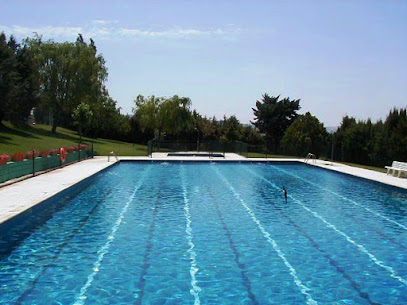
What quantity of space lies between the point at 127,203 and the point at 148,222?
3.09 metres

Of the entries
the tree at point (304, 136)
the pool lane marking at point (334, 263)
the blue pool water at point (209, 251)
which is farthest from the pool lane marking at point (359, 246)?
the tree at point (304, 136)

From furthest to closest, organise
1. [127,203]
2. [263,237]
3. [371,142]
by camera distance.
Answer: [371,142]
[127,203]
[263,237]

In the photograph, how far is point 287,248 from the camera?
377 inches

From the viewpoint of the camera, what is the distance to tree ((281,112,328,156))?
40.4 metres

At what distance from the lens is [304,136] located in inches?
1614

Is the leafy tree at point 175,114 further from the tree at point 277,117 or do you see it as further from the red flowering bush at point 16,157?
the red flowering bush at point 16,157

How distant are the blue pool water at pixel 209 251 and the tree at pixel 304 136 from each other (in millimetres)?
23730

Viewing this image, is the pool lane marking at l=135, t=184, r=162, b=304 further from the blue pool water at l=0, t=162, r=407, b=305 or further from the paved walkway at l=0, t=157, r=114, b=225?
the paved walkway at l=0, t=157, r=114, b=225

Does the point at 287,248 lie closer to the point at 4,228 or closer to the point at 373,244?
the point at 373,244

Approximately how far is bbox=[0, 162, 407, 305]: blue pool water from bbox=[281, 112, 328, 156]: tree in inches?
934

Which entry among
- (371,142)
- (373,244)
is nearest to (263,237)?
(373,244)

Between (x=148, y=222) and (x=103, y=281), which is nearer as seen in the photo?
(x=103, y=281)

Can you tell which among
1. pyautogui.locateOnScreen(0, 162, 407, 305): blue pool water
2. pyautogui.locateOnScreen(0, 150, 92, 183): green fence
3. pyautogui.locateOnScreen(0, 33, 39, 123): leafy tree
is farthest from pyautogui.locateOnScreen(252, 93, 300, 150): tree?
pyautogui.locateOnScreen(0, 162, 407, 305): blue pool water

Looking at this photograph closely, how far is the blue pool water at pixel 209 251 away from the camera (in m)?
6.89
